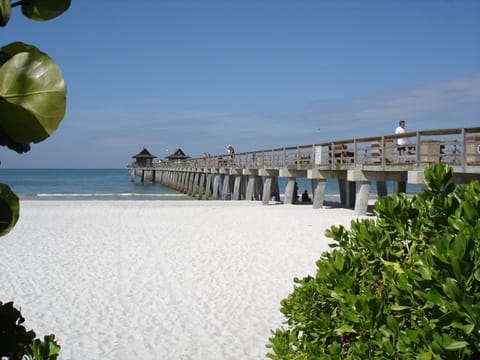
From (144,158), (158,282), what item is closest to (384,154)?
(158,282)

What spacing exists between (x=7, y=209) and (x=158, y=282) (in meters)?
7.55

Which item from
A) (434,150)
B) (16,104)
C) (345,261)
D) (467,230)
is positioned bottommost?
(345,261)

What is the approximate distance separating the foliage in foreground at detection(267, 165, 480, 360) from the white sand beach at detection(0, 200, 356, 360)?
294cm

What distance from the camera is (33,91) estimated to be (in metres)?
0.59

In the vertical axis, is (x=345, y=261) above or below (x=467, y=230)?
below

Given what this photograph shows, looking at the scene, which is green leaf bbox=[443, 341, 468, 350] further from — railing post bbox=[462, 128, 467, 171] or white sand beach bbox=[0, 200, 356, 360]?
railing post bbox=[462, 128, 467, 171]

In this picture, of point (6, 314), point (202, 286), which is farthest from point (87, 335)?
point (6, 314)

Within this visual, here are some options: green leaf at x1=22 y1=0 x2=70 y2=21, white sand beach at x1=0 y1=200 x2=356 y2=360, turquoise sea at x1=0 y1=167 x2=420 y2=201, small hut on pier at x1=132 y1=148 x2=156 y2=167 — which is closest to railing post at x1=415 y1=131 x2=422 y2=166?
white sand beach at x1=0 y1=200 x2=356 y2=360

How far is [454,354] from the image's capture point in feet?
4.69

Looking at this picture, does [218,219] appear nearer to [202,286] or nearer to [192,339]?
[202,286]

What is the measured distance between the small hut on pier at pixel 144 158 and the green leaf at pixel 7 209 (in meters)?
83.2

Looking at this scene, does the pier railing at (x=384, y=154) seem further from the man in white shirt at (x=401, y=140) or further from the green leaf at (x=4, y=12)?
the green leaf at (x=4, y=12)

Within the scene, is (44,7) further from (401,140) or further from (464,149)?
(401,140)

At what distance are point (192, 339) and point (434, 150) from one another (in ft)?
27.6
